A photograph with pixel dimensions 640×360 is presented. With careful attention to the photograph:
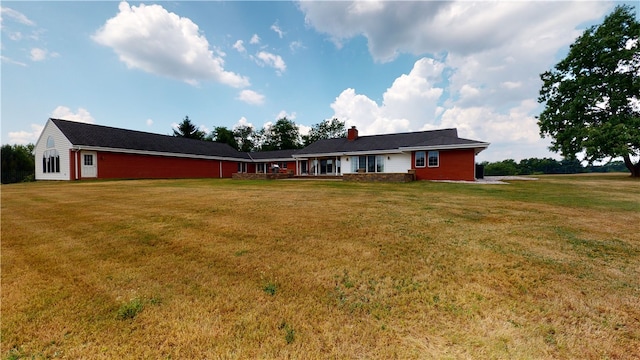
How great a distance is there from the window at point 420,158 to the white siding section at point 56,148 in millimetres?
26995

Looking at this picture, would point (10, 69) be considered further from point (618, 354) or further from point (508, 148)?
point (508, 148)

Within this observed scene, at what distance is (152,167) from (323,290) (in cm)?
2670

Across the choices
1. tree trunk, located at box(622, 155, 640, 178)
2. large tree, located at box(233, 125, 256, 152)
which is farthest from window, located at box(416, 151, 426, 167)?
large tree, located at box(233, 125, 256, 152)

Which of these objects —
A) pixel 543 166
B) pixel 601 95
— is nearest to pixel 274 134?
pixel 601 95

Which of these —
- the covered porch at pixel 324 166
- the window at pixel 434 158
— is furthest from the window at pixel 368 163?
the window at pixel 434 158

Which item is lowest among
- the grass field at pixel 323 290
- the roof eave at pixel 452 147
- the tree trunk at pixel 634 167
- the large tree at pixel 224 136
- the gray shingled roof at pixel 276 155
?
the grass field at pixel 323 290

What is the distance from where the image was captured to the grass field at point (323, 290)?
192cm

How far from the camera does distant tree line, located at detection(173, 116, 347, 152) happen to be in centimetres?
4938

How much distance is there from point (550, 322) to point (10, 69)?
21420mm

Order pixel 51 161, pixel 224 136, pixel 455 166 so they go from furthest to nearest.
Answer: pixel 224 136 < pixel 51 161 < pixel 455 166

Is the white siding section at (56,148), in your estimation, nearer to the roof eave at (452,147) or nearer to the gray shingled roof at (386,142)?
the gray shingled roof at (386,142)

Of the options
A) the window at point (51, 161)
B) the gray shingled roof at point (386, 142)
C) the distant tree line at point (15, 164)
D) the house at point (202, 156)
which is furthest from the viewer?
the distant tree line at point (15, 164)

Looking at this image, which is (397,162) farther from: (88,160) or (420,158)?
(88,160)

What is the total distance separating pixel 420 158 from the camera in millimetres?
18359
